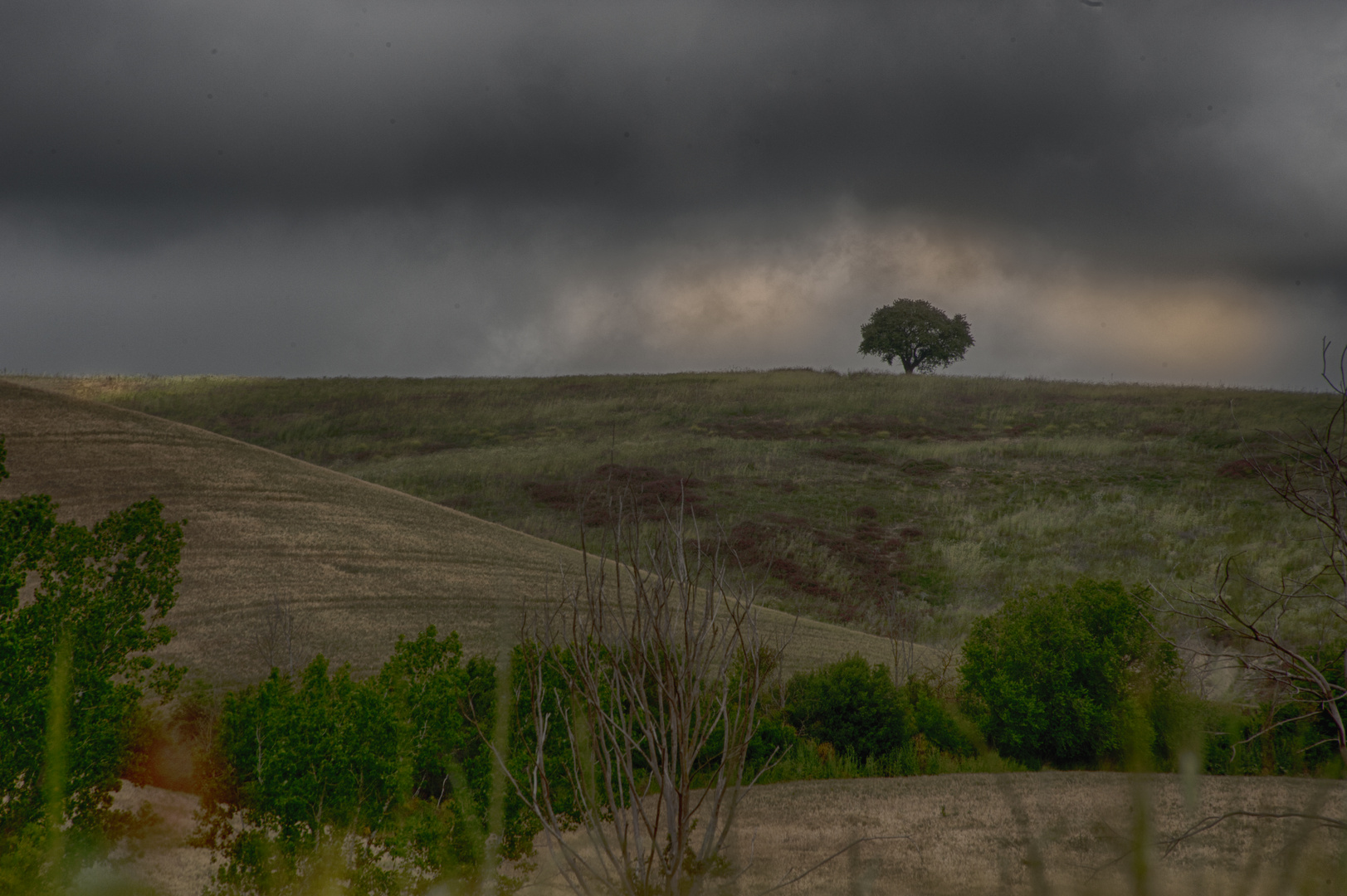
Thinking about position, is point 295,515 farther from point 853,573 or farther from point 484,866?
point 853,573

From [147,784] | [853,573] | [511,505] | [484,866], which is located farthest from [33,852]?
[511,505]

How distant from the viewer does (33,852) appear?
15.3ft

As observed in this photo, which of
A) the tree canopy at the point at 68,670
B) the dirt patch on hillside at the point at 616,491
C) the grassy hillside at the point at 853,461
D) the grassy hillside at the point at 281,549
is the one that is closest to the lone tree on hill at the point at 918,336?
the grassy hillside at the point at 853,461

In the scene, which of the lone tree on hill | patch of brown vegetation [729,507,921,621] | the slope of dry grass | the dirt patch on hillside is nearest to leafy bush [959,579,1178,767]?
the slope of dry grass

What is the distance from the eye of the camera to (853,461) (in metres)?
32.8

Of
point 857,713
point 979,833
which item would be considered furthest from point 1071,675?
point 979,833

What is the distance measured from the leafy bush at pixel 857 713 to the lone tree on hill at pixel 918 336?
47.2m

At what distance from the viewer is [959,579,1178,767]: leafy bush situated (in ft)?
33.5

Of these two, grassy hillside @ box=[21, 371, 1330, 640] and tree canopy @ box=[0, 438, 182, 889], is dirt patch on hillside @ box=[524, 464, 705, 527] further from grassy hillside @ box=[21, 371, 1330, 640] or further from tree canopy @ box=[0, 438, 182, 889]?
tree canopy @ box=[0, 438, 182, 889]

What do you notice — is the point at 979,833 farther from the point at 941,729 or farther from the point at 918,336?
the point at 918,336

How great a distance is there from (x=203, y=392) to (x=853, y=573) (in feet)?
122

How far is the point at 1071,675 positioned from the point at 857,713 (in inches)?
102

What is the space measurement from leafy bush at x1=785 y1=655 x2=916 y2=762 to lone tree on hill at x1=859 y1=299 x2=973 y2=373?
47.2 metres

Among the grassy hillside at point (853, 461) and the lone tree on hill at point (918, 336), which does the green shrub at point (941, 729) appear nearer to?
the grassy hillside at point (853, 461)
